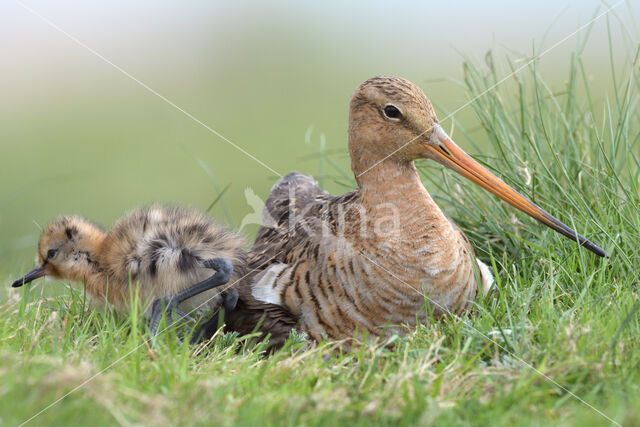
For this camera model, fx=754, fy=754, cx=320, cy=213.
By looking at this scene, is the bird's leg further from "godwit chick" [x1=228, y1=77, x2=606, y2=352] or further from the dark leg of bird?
"godwit chick" [x1=228, y1=77, x2=606, y2=352]

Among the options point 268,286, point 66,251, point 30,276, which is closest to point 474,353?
point 268,286

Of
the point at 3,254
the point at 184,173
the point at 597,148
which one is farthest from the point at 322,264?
the point at 184,173

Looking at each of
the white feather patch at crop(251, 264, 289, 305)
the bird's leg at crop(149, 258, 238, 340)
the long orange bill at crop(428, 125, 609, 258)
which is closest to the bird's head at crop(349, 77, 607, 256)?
the long orange bill at crop(428, 125, 609, 258)

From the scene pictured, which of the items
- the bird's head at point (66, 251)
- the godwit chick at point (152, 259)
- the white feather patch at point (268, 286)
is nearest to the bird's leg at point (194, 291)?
the godwit chick at point (152, 259)

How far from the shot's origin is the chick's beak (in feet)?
13.7

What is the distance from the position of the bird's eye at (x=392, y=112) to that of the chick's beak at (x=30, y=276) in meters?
2.14

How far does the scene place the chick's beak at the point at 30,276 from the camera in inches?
164

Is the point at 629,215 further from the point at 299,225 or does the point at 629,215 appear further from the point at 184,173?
the point at 184,173

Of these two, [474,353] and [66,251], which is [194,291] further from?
[474,353]

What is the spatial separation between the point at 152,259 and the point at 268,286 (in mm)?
635

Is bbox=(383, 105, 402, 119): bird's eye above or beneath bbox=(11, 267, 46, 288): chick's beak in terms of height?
above

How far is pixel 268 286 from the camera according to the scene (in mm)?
3916

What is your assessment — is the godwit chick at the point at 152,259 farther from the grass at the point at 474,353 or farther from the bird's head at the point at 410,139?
the bird's head at the point at 410,139

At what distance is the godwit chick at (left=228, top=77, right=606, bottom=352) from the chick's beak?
1.18 m
